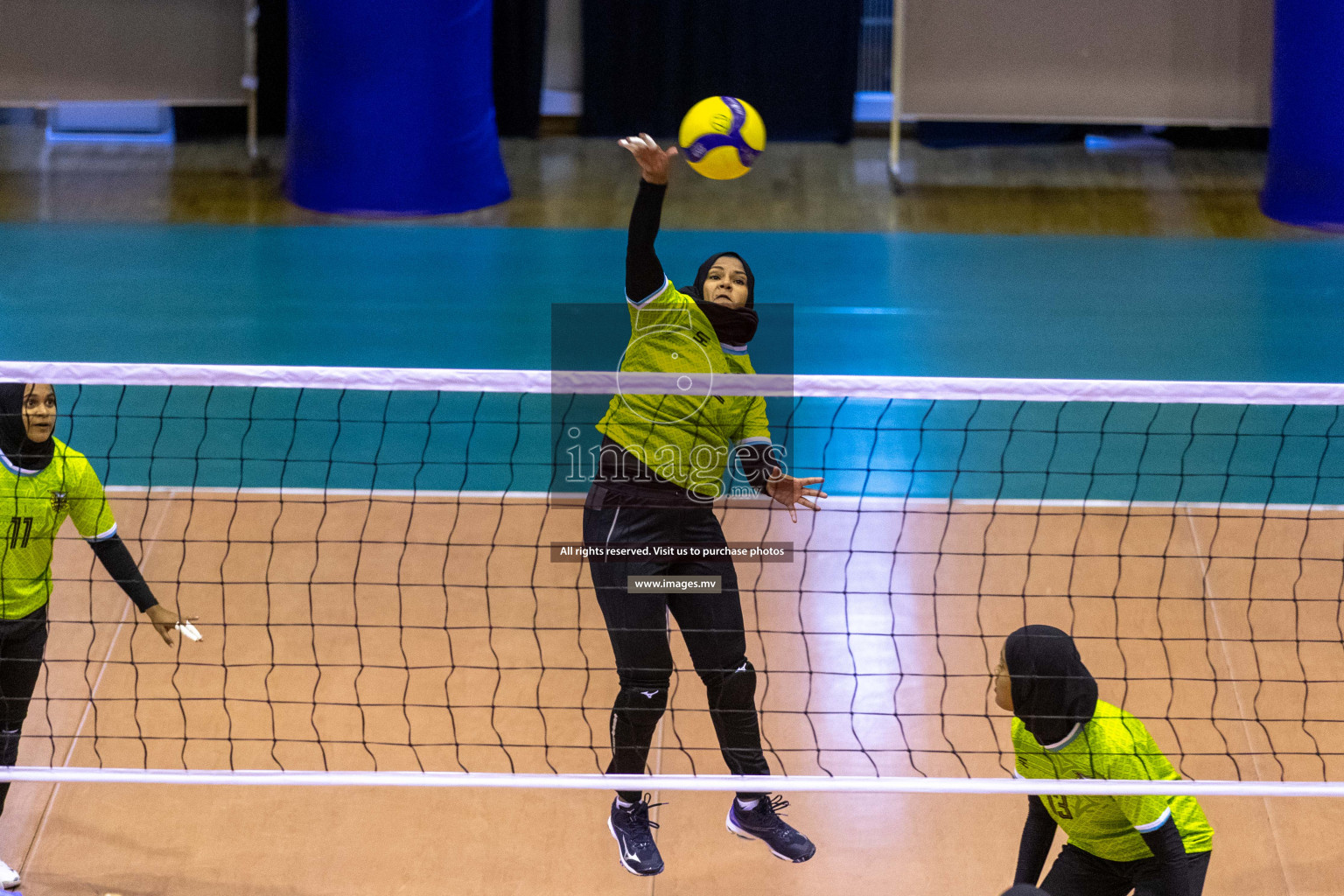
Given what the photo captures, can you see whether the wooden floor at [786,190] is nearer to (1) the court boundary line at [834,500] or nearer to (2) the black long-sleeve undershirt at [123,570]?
(1) the court boundary line at [834,500]

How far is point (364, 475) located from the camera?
21.9 feet

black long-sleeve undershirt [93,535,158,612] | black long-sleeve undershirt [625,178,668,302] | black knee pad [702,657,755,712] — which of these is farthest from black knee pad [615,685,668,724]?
black long-sleeve undershirt [93,535,158,612]

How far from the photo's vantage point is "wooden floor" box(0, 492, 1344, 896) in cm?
449

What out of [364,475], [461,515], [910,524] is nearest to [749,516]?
[910,524]

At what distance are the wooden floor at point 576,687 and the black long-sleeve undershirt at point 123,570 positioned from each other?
2.10 ft

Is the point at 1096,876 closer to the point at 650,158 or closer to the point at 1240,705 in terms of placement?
the point at 1240,705

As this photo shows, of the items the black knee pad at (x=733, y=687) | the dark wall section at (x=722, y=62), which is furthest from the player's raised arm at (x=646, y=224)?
the dark wall section at (x=722, y=62)

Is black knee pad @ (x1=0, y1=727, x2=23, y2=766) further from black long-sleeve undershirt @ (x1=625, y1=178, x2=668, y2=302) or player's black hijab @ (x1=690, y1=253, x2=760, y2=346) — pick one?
player's black hijab @ (x1=690, y1=253, x2=760, y2=346)

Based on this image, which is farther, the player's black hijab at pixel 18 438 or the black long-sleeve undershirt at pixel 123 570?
the black long-sleeve undershirt at pixel 123 570

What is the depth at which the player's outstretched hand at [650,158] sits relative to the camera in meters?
3.97

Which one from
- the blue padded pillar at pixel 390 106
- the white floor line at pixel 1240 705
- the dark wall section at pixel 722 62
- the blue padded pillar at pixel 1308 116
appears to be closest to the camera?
the white floor line at pixel 1240 705

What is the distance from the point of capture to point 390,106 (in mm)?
9602

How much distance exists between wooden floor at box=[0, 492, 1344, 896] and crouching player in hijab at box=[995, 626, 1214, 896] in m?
0.70

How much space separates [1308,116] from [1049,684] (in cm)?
738
